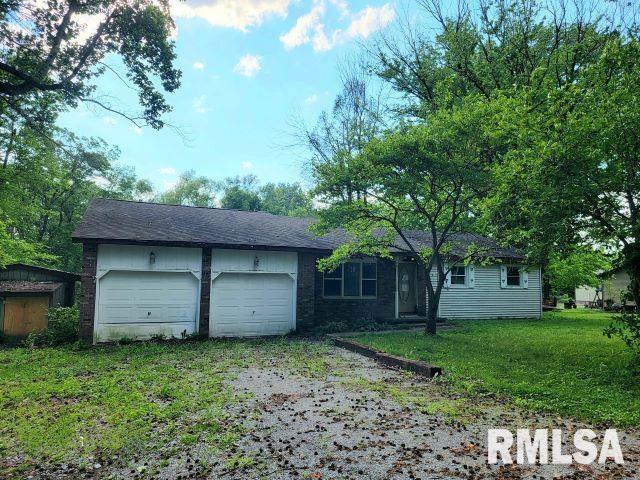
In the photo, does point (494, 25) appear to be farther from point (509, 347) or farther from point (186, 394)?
point (186, 394)

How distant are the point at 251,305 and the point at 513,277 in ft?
41.1

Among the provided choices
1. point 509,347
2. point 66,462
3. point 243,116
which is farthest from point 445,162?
point 243,116

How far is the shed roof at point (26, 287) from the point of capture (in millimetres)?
11816

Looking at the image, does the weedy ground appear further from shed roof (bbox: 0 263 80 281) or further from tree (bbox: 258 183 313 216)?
tree (bbox: 258 183 313 216)

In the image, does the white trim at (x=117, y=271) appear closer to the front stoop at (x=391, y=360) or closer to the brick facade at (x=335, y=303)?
the brick facade at (x=335, y=303)

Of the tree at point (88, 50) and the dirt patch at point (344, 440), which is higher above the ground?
the tree at point (88, 50)

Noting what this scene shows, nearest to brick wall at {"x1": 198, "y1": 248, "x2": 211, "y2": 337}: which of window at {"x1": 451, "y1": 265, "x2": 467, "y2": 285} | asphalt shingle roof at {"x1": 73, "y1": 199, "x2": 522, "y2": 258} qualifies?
asphalt shingle roof at {"x1": 73, "y1": 199, "x2": 522, "y2": 258}

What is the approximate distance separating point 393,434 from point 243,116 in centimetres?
2097

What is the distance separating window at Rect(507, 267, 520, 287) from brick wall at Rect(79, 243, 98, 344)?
16.5 metres

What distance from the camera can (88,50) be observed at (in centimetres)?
1198

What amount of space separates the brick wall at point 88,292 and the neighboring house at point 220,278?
0.08ft

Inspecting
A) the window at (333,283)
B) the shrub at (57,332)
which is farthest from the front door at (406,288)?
the shrub at (57,332)

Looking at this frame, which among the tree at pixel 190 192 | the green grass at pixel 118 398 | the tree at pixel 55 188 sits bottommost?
the green grass at pixel 118 398

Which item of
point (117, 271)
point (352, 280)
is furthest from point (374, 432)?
point (352, 280)
